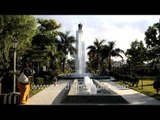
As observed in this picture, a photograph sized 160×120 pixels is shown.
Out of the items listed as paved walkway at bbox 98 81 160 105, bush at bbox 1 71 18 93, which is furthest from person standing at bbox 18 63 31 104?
paved walkway at bbox 98 81 160 105

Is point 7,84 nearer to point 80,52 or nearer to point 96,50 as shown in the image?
point 96,50

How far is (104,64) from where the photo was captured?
223 feet

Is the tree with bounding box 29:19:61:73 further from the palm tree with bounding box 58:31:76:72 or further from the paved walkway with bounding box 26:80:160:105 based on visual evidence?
the paved walkway with bounding box 26:80:160:105

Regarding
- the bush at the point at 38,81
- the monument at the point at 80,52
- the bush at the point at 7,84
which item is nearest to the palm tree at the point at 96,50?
the monument at the point at 80,52

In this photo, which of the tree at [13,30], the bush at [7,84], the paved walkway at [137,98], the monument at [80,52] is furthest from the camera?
the monument at [80,52]

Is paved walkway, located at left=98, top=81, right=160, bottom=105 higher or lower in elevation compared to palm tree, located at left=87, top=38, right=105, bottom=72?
lower

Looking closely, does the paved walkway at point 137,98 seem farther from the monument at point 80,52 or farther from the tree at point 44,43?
the monument at point 80,52

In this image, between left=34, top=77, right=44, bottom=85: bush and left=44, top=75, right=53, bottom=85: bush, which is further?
left=44, top=75, right=53, bottom=85: bush

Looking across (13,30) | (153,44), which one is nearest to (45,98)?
(13,30)

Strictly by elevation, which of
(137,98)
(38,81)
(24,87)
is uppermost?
(38,81)
